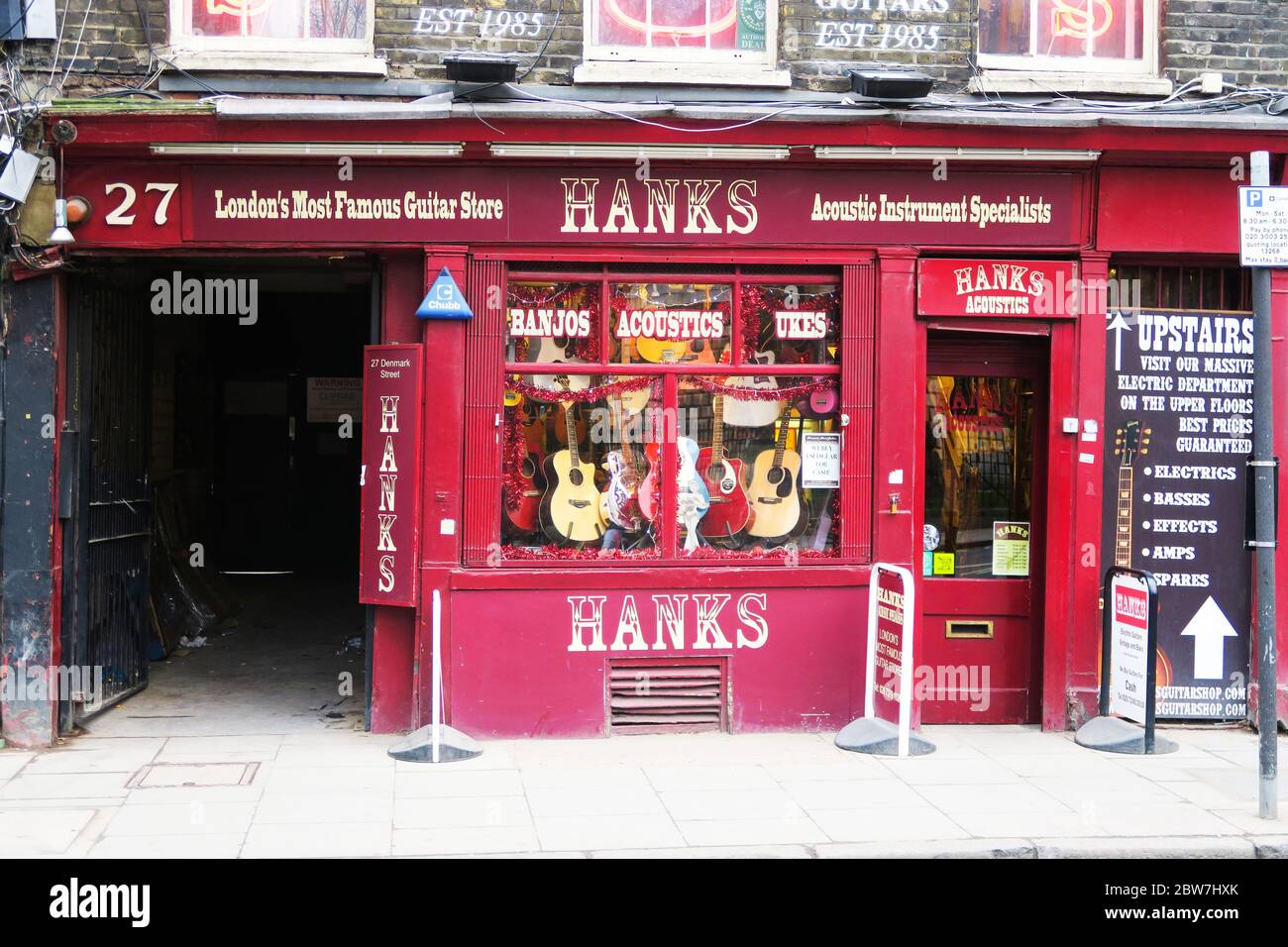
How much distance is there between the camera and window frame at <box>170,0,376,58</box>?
27.0 feet

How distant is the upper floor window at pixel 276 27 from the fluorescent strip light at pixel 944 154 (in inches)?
127

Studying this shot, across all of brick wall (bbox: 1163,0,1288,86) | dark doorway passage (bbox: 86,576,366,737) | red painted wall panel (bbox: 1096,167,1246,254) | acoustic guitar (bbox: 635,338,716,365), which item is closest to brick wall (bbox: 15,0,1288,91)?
brick wall (bbox: 1163,0,1288,86)

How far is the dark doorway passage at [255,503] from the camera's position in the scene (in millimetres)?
9312

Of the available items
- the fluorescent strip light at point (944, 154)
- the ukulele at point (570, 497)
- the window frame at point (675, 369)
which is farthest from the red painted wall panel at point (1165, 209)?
the ukulele at point (570, 497)

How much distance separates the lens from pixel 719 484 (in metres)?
8.79

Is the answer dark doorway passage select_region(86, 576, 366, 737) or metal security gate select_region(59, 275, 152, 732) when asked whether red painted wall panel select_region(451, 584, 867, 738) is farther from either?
metal security gate select_region(59, 275, 152, 732)

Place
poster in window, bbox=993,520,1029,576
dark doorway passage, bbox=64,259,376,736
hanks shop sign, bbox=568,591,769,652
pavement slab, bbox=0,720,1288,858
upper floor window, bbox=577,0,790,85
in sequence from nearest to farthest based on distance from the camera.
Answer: pavement slab, bbox=0,720,1288,858
hanks shop sign, bbox=568,591,769,652
upper floor window, bbox=577,0,790,85
poster in window, bbox=993,520,1029,576
dark doorway passage, bbox=64,259,376,736

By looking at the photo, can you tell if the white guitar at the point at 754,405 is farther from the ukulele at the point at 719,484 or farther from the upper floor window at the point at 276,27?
the upper floor window at the point at 276,27

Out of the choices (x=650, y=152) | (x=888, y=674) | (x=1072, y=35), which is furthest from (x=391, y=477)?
(x=1072, y=35)

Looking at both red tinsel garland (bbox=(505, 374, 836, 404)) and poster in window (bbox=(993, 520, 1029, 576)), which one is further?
poster in window (bbox=(993, 520, 1029, 576))

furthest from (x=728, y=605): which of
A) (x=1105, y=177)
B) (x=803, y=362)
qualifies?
(x=1105, y=177)

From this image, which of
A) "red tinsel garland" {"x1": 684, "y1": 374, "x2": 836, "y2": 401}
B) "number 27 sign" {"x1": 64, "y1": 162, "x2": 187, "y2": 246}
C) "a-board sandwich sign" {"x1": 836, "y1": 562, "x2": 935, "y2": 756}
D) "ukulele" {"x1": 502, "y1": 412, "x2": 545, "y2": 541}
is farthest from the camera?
"red tinsel garland" {"x1": 684, "y1": 374, "x2": 836, "y2": 401}

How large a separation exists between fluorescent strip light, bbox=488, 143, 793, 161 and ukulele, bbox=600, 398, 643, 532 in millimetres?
1820

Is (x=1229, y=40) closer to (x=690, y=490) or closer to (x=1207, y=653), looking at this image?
(x=1207, y=653)
